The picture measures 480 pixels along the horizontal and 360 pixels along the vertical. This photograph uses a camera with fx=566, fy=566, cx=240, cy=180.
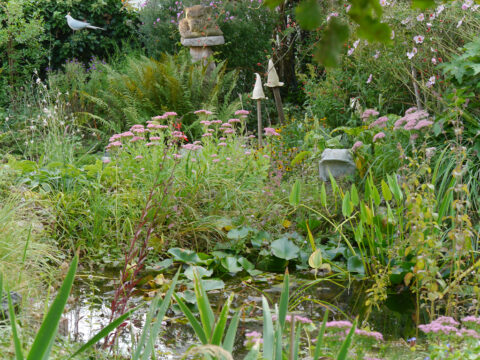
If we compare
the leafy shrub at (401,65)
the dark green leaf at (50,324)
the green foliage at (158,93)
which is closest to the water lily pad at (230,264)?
the leafy shrub at (401,65)

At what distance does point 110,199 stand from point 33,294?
167 cm

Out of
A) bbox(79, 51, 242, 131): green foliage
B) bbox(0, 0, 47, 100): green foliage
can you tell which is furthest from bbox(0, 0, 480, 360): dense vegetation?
bbox(0, 0, 47, 100): green foliage

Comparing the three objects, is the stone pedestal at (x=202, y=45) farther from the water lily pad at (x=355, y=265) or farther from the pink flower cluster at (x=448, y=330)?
the pink flower cluster at (x=448, y=330)

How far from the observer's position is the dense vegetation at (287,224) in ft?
6.79

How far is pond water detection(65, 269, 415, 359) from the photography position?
121 inches

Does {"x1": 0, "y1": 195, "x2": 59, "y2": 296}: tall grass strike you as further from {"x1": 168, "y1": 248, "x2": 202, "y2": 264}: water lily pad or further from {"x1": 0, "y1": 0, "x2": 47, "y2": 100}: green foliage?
{"x1": 0, "y1": 0, "x2": 47, "y2": 100}: green foliage

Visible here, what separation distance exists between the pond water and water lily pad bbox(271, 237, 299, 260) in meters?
0.14

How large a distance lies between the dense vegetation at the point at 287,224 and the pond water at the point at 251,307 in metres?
0.02

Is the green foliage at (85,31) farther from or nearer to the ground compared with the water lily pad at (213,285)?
farther from the ground

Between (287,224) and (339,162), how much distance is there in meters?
0.81

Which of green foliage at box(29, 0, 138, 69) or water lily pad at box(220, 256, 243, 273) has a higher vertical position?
green foliage at box(29, 0, 138, 69)

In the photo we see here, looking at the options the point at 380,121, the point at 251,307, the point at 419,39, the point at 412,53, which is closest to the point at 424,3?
the point at 251,307

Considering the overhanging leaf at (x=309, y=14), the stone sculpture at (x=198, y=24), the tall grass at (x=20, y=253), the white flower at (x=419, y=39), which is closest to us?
the overhanging leaf at (x=309, y=14)

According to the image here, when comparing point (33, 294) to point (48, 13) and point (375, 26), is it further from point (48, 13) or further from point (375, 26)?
point (48, 13)
